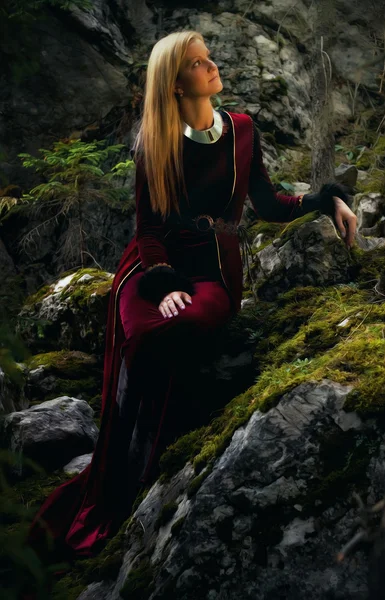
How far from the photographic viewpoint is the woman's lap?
13.2 ft

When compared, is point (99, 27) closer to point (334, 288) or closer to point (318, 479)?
point (334, 288)

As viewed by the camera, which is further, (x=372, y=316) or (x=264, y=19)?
(x=264, y=19)

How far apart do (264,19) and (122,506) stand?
8.34m

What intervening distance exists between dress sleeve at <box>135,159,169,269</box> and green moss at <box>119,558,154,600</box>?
1784 millimetres

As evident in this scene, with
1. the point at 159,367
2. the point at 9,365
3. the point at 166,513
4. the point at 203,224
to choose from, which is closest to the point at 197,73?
the point at 203,224

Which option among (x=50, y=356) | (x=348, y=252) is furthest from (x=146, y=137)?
(x=50, y=356)

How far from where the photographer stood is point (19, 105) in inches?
384

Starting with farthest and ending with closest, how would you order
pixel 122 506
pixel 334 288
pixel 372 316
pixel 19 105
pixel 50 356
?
pixel 19 105 < pixel 50 356 < pixel 334 288 < pixel 122 506 < pixel 372 316

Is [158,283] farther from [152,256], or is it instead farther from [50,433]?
[50,433]

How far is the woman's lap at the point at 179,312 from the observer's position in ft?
13.2

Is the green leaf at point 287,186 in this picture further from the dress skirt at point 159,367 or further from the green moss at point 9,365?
the green moss at point 9,365

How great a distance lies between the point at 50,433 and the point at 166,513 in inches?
79.2

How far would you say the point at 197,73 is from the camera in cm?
428

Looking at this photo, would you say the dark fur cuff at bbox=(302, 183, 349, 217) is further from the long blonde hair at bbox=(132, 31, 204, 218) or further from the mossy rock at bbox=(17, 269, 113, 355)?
the mossy rock at bbox=(17, 269, 113, 355)
